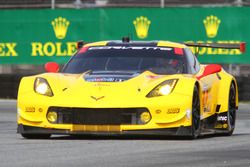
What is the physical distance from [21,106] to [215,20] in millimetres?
12558

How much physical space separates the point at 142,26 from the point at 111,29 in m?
0.76

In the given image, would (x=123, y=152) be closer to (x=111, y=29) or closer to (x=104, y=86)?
(x=104, y=86)

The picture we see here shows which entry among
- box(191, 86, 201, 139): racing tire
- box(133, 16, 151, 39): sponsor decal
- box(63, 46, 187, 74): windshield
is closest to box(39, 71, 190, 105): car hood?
box(191, 86, 201, 139): racing tire

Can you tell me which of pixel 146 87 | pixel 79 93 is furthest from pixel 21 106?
pixel 146 87

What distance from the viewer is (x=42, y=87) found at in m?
10.7

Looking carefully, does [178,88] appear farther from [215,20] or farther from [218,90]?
[215,20]

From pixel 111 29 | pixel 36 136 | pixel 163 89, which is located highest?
pixel 111 29

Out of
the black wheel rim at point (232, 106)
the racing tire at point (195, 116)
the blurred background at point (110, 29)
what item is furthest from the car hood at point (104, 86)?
the blurred background at point (110, 29)

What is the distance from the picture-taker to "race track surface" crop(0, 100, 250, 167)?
25.7 feet

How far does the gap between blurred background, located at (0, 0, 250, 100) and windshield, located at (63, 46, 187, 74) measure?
34.8 feet

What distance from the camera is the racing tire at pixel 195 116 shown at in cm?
1066

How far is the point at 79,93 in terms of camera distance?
34.3 ft

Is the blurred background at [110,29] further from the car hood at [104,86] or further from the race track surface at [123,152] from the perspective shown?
the car hood at [104,86]

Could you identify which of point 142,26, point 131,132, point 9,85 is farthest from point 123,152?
point 142,26
